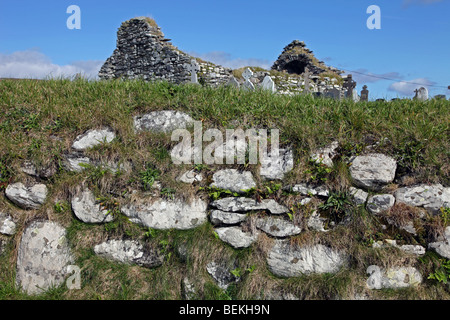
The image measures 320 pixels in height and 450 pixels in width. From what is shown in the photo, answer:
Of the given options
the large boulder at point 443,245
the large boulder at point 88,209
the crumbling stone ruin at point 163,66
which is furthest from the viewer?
the crumbling stone ruin at point 163,66

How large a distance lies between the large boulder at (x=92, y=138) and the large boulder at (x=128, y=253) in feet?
4.69

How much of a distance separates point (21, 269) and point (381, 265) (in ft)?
15.2

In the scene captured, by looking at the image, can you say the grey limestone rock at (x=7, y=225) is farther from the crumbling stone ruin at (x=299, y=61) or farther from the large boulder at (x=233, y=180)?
the crumbling stone ruin at (x=299, y=61)

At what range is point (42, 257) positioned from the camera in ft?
15.0

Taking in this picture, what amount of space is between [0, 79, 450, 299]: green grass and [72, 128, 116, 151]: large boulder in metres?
0.11

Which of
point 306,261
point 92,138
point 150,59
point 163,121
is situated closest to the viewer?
point 306,261

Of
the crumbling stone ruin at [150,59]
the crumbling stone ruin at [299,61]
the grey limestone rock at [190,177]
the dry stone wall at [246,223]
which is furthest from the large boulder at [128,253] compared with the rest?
the crumbling stone ruin at [299,61]

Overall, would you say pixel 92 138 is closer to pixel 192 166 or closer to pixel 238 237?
pixel 192 166

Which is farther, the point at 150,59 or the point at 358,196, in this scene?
the point at 150,59

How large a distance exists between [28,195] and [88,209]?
0.97 m

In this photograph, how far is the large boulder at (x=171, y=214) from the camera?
4441mm

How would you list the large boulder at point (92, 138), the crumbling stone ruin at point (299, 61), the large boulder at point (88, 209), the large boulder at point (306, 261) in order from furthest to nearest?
the crumbling stone ruin at point (299, 61)
the large boulder at point (92, 138)
the large boulder at point (88, 209)
the large boulder at point (306, 261)

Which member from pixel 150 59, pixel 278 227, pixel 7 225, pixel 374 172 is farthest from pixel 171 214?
pixel 150 59

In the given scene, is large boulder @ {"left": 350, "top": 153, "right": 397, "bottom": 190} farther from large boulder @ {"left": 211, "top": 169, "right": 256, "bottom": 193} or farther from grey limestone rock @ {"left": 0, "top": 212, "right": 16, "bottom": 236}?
grey limestone rock @ {"left": 0, "top": 212, "right": 16, "bottom": 236}
